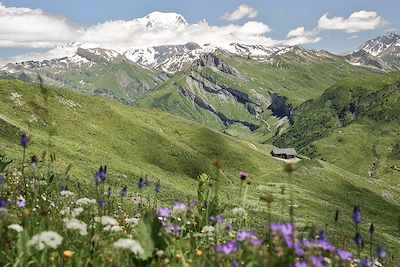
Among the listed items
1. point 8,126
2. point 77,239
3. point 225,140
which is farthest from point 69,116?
point 77,239

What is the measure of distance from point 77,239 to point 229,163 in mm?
91252

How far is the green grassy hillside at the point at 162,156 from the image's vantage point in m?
54.6

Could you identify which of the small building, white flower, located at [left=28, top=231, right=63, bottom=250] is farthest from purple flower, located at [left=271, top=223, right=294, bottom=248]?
the small building

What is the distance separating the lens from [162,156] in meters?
80.9

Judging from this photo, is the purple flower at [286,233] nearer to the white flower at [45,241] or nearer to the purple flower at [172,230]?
the white flower at [45,241]

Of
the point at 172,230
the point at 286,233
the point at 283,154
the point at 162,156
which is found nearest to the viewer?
the point at 286,233

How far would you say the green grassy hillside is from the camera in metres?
54.6

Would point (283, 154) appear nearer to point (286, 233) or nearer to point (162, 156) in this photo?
point (162, 156)

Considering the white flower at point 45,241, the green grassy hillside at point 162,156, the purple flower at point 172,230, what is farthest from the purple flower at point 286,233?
the green grassy hillside at point 162,156

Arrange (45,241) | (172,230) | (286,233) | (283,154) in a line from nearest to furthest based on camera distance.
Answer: (286,233)
(45,241)
(172,230)
(283,154)

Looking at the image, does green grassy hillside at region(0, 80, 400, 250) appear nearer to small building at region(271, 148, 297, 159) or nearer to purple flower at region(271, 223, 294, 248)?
purple flower at region(271, 223, 294, 248)

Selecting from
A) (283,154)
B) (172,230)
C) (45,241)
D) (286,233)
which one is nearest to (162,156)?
(172,230)

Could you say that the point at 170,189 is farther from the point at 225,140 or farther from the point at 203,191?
the point at 225,140

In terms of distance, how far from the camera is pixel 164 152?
82.9m
